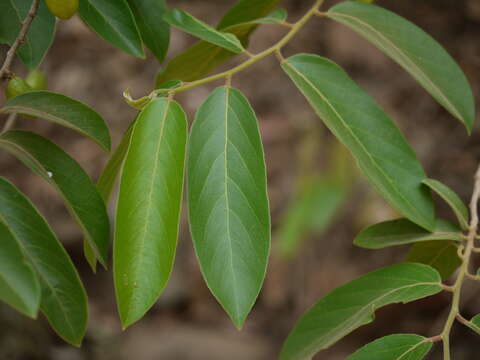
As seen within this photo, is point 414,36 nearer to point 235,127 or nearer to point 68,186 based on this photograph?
point 235,127

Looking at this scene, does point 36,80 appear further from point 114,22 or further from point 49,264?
point 49,264

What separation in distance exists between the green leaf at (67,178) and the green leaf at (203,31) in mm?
312

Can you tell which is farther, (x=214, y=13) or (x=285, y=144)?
(x=214, y=13)

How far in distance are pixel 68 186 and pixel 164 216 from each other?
0.74 ft

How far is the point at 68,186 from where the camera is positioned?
116 cm

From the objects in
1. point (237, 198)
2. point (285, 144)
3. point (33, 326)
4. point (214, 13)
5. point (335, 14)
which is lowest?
point (33, 326)

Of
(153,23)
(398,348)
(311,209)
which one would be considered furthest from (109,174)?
(311,209)

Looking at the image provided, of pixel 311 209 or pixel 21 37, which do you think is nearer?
pixel 21 37

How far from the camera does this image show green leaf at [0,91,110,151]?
44.6 inches

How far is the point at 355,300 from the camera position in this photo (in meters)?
1.21

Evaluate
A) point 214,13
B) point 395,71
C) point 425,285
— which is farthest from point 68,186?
point 214,13

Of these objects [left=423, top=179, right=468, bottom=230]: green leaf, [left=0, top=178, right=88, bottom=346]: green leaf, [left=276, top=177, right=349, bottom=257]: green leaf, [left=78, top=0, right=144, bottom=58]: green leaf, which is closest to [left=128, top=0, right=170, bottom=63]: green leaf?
[left=78, top=0, right=144, bottom=58]: green leaf

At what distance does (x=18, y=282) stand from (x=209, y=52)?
81cm

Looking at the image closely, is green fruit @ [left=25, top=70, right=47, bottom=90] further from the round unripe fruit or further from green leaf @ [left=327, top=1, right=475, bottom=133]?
green leaf @ [left=327, top=1, right=475, bottom=133]
